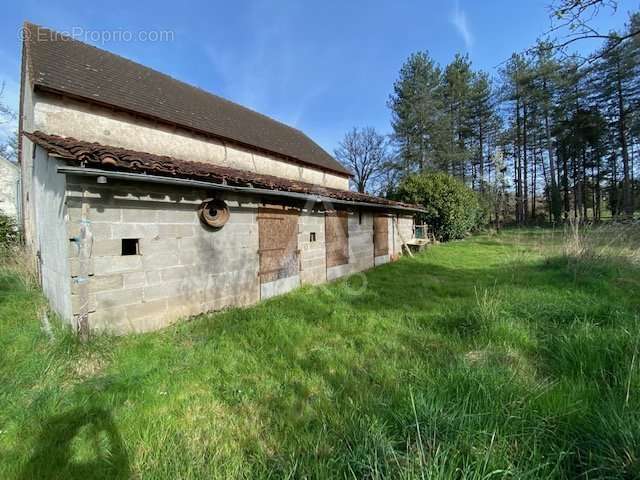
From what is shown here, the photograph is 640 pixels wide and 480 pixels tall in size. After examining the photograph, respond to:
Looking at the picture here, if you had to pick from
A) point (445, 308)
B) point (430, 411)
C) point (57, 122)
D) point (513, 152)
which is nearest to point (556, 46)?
point (445, 308)

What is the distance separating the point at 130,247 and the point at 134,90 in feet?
21.8

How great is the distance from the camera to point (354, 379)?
2863 mm

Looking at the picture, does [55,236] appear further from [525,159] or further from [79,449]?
[525,159]

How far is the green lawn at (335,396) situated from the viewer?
1.74 m

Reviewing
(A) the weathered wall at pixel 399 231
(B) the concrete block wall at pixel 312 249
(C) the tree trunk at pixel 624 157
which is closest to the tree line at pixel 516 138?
(C) the tree trunk at pixel 624 157

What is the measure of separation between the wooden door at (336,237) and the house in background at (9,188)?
14913 millimetres

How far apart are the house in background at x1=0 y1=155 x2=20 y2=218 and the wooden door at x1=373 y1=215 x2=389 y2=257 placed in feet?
53.2

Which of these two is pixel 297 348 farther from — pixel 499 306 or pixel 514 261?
pixel 514 261

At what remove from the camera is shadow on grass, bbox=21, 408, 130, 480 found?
1843 millimetres

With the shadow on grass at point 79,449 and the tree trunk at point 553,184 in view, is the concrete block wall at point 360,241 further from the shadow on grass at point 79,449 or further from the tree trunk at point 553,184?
the tree trunk at point 553,184

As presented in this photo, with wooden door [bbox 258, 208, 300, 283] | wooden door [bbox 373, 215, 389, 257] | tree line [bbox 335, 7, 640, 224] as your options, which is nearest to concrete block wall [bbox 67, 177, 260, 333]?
wooden door [bbox 258, 208, 300, 283]

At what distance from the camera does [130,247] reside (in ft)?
14.0

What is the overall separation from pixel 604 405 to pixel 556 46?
4.39 m

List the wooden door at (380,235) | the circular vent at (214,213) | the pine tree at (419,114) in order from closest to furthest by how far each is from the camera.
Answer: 1. the circular vent at (214,213)
2. the wooden door at (380,235)
3. the pine tree at (419,114)
